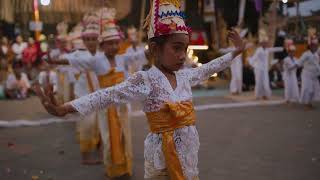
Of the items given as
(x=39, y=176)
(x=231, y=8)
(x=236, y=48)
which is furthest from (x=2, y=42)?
(x=236, y=48)

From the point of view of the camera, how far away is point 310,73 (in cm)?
1231

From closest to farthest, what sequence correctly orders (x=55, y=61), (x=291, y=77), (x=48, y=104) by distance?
1. (x=48, y=104)
2. (x=55, y=61)
3. (x=291, y=77)

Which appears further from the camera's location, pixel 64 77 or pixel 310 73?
pixel 310 73

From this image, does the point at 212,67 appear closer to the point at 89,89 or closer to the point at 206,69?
the point at 206,69

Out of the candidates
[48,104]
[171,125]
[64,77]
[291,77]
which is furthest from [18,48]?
[48,104]

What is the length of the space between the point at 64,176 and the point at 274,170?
2563 millimetres

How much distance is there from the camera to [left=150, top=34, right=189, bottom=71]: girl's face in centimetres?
327

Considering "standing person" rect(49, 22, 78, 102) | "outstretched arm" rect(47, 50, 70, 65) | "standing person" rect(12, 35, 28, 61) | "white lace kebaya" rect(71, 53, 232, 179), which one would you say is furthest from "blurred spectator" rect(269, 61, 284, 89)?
"white lace kebaya" rect(71, 53, 232, 179)

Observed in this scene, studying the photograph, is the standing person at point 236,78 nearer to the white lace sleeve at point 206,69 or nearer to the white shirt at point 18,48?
the white shirt at point 18,48

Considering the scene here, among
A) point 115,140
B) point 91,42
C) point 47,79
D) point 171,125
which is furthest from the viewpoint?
point 91,42

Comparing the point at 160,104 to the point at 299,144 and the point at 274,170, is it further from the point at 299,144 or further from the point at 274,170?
the point at 299,144

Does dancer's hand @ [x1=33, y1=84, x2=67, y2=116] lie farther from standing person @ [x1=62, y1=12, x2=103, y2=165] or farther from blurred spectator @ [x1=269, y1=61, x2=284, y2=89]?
blurred spectator @ [x1=269, y1=61, x2=284, y2=89]

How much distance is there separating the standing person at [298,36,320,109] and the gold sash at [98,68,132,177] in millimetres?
7488

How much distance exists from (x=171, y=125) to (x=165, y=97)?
19 centimetres
